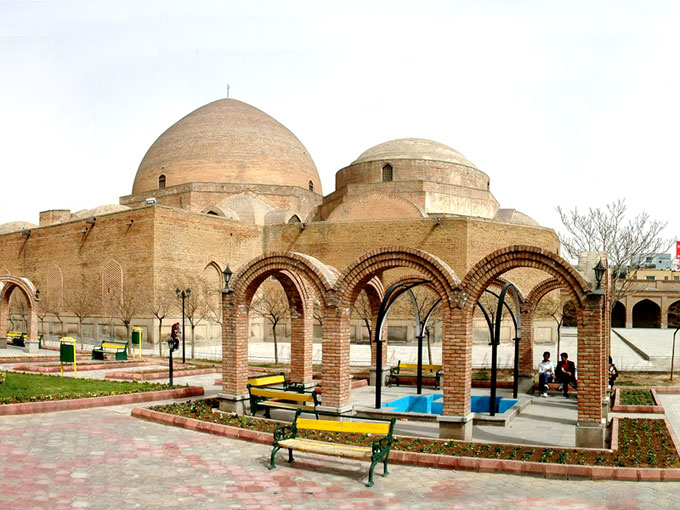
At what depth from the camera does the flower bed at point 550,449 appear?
7.90 m

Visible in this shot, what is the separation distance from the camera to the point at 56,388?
13156 mm

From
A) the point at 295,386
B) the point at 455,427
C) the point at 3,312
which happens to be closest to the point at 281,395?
the point at 295,386

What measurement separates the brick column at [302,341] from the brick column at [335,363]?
9.65ft

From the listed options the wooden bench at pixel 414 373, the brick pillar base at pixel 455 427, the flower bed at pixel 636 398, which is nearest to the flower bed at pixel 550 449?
the brick pillar base at pixel 455 427

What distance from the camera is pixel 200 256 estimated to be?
3069 cm

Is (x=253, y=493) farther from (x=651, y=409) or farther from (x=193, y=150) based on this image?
(x=193, y=150)

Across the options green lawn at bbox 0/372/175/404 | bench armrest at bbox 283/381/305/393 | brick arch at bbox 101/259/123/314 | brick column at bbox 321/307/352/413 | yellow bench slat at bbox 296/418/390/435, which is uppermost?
brick arch at bbox 101/259/123/314

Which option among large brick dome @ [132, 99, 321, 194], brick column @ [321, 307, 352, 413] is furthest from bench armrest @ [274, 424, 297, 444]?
large brick dome @ [132, 99, 321, 194]

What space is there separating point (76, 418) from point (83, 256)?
74.5 feet

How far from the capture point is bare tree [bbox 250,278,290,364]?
27448mm

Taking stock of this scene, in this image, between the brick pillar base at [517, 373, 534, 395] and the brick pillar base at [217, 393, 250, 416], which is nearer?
the brick pillar base at [217, 393, 250, 416]

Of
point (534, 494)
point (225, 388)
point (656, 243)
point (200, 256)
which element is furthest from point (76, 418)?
point (656, 243)

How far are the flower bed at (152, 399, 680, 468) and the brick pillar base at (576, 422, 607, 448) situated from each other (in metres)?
0.29

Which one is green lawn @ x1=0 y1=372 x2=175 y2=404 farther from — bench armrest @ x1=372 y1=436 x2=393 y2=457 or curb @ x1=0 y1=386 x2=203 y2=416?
bench armrest @ x1=372 y1=436 x2=393 y2=457
